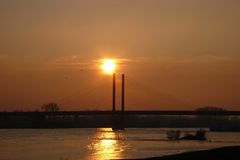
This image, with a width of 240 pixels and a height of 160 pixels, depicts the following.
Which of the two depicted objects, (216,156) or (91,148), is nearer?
(216,156)

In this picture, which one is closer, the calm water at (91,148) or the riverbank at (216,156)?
the riverbank at (216,156)

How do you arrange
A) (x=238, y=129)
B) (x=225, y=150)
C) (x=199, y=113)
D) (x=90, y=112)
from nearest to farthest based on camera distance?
1. (x=225, y=150)
2. (x=199, y=113)
3. (x=90, y=112)
4. (x=238, y=129)

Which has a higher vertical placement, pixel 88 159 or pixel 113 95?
pixel 113 95

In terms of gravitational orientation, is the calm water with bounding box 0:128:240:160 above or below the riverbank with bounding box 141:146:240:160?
below

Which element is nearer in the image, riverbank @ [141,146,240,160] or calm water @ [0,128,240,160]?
riverbank @ [141,146,240,160]

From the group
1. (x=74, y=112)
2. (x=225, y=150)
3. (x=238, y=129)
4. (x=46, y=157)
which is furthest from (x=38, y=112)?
(x=225, y=150)

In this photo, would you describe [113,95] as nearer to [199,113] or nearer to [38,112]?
[38,112]

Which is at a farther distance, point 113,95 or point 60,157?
point 113,95

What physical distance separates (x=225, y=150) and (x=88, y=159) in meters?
10.8

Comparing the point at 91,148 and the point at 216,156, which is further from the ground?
the point at 216,156

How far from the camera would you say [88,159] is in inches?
1714

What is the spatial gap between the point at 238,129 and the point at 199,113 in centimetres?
4582

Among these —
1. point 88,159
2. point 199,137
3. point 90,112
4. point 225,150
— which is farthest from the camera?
point 90,112

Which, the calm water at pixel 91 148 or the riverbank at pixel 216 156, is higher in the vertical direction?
the riverbank at pixel 216 156
